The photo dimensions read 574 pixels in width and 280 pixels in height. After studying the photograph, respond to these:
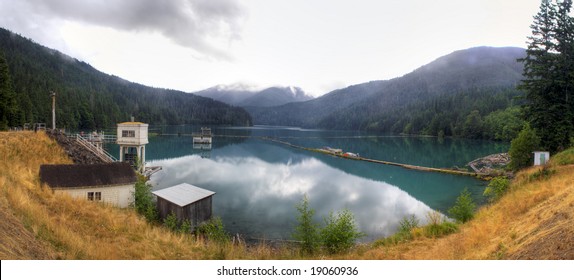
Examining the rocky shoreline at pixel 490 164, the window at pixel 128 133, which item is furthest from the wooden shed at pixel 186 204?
the rocky shoreline at pixel 490 164

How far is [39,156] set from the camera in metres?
24.9

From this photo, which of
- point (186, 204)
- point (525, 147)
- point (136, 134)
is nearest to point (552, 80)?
point (525, 147)

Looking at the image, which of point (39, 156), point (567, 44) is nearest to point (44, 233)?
point (39, 156)

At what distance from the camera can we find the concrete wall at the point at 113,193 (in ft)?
65.7

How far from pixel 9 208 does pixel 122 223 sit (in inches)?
206

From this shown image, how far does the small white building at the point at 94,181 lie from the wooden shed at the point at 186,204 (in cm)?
273

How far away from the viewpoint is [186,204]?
20016 millimetres

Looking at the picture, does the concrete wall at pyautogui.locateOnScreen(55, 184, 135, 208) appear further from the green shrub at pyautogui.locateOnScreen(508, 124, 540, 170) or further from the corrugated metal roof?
the green shrub at pyautogui.locateOnScreen(508, 124, 540, 170)

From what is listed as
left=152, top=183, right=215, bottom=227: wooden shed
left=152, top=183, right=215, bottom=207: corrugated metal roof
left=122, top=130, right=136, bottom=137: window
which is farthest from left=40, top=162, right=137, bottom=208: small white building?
left=122, top=130, right=136, bottom=137: window

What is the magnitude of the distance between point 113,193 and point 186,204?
6.12 metres

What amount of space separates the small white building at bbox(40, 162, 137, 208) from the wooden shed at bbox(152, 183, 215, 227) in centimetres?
273

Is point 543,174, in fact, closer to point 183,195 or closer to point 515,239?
point 515,239

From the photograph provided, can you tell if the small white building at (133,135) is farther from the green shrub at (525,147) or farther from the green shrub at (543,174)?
the green shrub at (525,147)

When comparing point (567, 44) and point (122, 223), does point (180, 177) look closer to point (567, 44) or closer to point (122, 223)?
point (122, 223)
